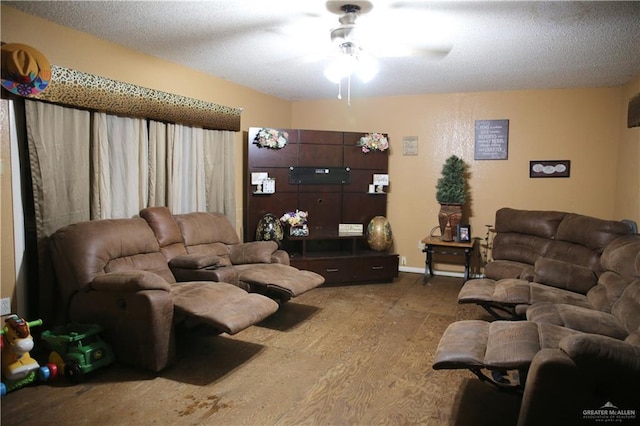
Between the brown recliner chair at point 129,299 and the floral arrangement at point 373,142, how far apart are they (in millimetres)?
2916

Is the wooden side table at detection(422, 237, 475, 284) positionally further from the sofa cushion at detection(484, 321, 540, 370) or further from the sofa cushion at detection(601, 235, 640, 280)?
the sofa cushion at detection(484, 321, 540, 370)

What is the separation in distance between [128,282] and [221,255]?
152 centimetres

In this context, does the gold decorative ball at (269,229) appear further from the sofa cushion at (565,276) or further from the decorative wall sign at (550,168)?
the decorative wall sign at (550,168)

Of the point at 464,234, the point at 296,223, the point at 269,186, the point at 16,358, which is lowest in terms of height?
the point at 16,358

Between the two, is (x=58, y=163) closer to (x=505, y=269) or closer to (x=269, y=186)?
(x=269, y=186)

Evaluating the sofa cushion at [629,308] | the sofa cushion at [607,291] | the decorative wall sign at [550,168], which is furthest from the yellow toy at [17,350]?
the decorative wall sign at [550,168]

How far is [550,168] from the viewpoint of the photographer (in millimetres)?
5176

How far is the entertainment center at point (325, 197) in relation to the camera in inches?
200

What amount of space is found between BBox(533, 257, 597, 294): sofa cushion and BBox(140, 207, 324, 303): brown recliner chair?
1896 millimetres

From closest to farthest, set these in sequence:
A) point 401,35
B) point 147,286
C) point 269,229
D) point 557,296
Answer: point 147,286, point 557,296, point 401,35, point 269,229

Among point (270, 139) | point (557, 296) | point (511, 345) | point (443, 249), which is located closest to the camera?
point (511, 345)

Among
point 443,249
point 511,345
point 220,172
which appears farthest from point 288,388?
point 443,249

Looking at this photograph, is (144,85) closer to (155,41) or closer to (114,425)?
(155,41)

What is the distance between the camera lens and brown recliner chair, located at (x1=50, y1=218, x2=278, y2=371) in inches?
107
